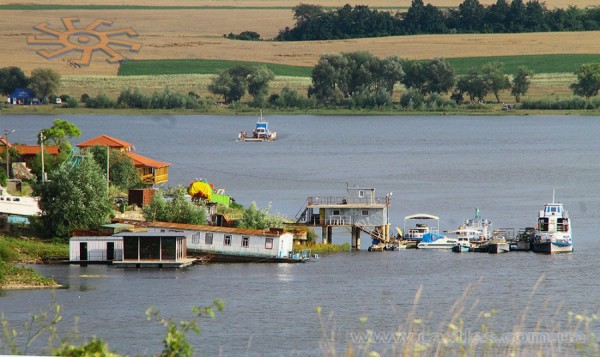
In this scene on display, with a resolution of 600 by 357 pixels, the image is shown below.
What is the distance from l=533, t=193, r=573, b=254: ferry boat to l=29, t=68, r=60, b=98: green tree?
385 ft

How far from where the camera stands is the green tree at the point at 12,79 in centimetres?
16755

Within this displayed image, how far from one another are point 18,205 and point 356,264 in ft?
44.3

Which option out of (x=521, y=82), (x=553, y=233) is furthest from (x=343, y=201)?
(x=521, y=82)

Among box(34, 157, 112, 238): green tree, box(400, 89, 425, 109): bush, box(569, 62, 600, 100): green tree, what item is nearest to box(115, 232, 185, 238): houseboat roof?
box(34, 157, 112, 238): green tree

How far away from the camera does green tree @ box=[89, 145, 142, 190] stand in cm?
6169

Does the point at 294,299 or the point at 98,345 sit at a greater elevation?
the point at 98,345

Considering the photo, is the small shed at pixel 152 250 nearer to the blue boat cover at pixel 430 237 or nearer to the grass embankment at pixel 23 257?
the grass embankment at pixel 23 257

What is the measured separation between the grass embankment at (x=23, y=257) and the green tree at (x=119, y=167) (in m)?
11.7

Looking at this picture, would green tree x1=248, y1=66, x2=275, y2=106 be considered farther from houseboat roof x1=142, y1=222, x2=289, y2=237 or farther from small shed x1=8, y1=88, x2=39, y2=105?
houseboat roof x1=142, y1=222, x2=289, y2=237

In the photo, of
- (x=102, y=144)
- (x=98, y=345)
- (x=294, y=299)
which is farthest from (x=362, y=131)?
(x=98, y=345)

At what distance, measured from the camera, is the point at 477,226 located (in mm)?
57938

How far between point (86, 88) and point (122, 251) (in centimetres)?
12826

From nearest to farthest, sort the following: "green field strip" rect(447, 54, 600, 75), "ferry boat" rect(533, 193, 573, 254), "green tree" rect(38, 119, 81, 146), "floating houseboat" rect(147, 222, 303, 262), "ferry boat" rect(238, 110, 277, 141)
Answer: "floating houseboat" rect(147, 222, 303, 262), "ferry boat" rect(533, 193, 573, 254), "green tree" rect(38, 119, 81, 146), "ferry boat" rect(238, 110, 277, 141), "green field strip" rect(447, 54, 600, 75)

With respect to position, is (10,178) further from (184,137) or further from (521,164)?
(184,137)
